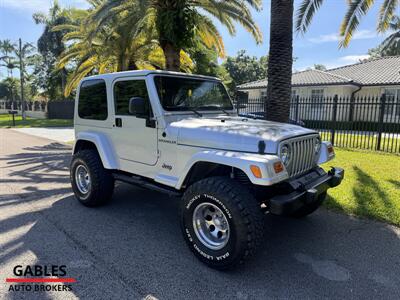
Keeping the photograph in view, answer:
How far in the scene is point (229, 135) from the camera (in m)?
3.35

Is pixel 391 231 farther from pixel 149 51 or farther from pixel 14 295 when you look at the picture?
pixel 149 51

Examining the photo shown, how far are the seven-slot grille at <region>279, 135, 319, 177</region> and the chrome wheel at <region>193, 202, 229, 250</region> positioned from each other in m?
0.96

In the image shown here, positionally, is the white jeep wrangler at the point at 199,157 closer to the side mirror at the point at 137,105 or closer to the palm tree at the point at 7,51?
the side mirror at the point at 137,105

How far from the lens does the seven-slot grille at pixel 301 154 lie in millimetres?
3426

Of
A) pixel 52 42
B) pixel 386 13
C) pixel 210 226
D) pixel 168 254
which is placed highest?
pixel 52 42

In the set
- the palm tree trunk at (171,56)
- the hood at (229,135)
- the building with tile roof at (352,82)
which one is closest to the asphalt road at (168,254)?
the hood at (229,135)

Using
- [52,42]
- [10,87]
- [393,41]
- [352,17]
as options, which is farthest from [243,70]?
[10,87]

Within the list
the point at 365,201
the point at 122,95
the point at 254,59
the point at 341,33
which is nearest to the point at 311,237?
the point at 365,201

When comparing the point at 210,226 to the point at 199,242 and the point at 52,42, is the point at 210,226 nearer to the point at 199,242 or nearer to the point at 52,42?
the point at 199,242

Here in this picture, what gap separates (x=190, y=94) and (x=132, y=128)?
38.6 inches

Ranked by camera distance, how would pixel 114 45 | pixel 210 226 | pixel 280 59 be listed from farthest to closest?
1. pixel 114 45
2. pixel 280 59
3. pixel 210 226

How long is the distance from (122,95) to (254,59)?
5254cm

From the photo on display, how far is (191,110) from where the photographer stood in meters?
4.28

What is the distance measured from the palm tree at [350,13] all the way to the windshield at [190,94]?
6349mm
